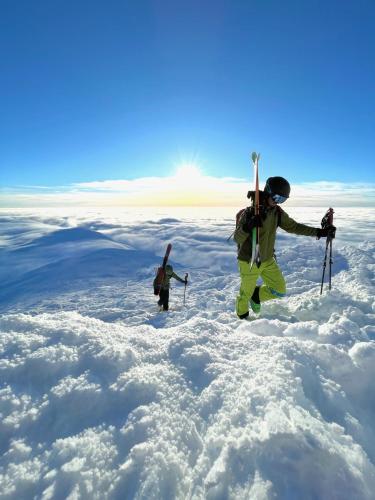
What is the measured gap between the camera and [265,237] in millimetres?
4973

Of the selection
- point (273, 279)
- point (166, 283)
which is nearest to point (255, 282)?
point (273, 279)

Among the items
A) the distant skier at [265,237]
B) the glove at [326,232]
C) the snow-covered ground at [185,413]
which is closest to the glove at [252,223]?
the distant skier at [265,237]

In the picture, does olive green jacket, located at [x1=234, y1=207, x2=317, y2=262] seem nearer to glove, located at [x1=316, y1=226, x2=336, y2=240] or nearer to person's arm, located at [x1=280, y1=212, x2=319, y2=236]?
person's arm, located at [x1=280, y1=212, x2=319, y2=236]

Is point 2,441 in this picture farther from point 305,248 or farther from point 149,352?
point 305,248

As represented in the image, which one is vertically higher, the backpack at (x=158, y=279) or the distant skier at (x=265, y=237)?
the distant skier at (x=265, y=237)

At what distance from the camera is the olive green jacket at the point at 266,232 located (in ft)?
15.8

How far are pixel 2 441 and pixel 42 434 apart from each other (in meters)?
0.21

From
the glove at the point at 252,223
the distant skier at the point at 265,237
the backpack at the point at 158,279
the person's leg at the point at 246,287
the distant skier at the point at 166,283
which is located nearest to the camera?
the glove at the point at 252,223

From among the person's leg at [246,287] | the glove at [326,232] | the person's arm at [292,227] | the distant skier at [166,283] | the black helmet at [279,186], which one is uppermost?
the black helmet at [279,186]

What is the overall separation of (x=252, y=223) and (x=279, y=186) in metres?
0.78

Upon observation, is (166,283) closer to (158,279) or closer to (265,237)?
(158,279)

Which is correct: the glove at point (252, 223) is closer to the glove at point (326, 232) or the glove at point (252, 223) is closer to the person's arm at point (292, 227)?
the person's arm at point (292, 227)

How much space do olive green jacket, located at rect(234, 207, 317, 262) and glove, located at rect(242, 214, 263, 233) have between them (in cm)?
8

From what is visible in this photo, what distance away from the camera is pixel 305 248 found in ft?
54.7
